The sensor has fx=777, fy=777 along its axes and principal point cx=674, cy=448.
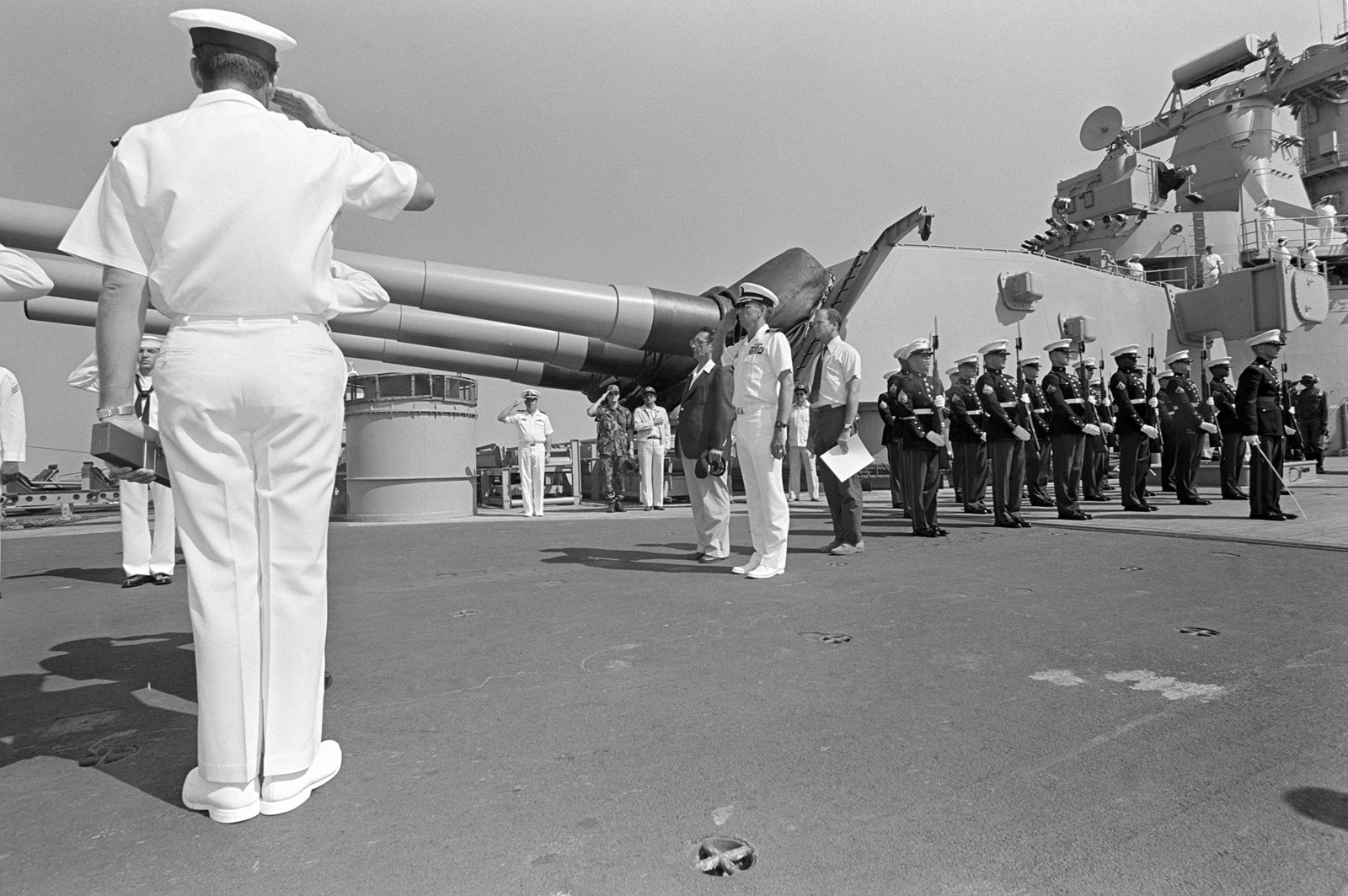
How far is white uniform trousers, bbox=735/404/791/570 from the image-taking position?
→ 420cm

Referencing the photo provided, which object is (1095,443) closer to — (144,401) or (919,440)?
(919,440)

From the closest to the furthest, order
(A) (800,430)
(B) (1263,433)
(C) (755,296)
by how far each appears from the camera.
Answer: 1. (C) (755,296)
2. (B) (1263,433)
3. (A) (800,430)

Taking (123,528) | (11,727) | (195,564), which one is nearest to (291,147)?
(195,564)

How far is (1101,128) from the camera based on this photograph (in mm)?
19531

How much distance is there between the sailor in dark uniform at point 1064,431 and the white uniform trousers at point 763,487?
4.08m

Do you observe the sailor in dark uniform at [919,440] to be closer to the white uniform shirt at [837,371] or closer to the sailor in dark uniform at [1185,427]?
the white uniform shirt at [837,371]

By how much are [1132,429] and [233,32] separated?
874 cm

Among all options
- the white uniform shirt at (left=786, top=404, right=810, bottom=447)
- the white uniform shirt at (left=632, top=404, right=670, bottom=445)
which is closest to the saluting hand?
the white uniform shirt at (left=632, top=404, right=670, bottom=445)

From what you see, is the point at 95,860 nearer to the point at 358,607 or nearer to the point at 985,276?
the point at 358,607

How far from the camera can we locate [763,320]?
4.43m

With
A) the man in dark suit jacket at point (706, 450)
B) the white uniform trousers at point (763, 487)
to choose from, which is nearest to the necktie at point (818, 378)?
the man in dark suit jacket at point (706, 450)

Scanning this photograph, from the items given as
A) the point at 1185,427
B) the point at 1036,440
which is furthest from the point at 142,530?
the point at 1185,427

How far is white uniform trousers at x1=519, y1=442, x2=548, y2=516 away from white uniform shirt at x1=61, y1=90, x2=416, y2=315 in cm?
783

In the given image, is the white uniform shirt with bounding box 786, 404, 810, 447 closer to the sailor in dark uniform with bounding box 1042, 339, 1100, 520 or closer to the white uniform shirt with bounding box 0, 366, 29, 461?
the sailor in dark uniform with bounding box 1042, 339, 1100, 520
